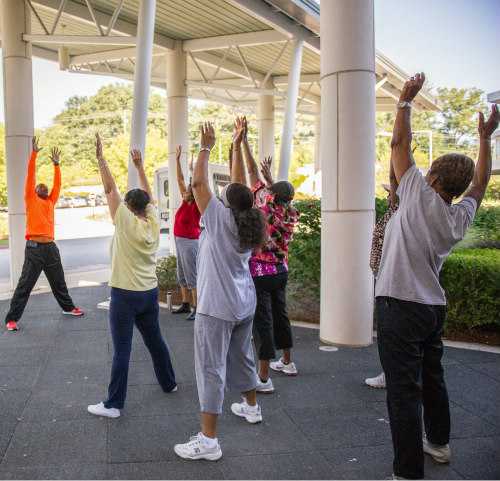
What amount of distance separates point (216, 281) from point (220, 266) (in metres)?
0.10

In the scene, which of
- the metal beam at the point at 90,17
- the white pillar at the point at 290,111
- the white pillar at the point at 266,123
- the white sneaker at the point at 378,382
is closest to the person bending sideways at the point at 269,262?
the white sneaker at the point at 378,382

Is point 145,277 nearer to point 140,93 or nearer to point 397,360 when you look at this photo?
point 397,360

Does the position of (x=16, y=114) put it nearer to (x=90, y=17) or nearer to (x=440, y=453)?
(x=90, y=17)

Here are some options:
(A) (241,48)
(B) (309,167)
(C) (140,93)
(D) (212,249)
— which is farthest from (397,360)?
(B) (309,167)

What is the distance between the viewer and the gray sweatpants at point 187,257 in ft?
25.7

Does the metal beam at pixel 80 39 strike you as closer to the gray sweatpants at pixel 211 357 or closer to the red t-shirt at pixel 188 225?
the red t-shirt at pixel 188 225

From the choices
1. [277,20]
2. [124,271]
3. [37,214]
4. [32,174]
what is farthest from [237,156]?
[277,20]

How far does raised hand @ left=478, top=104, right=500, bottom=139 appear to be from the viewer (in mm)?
3430

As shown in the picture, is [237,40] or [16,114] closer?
[16,114]

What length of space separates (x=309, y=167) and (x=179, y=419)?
4165cm

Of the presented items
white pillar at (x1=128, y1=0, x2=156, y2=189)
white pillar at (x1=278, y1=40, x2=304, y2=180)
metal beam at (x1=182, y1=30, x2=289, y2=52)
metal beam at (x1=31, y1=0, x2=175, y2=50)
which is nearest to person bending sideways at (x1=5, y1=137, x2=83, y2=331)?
white pillar at (x1=128, y1=0, x2=156, y2=189)

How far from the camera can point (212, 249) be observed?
3.55m

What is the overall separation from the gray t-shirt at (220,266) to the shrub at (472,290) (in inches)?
157

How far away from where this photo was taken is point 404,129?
3.06m
